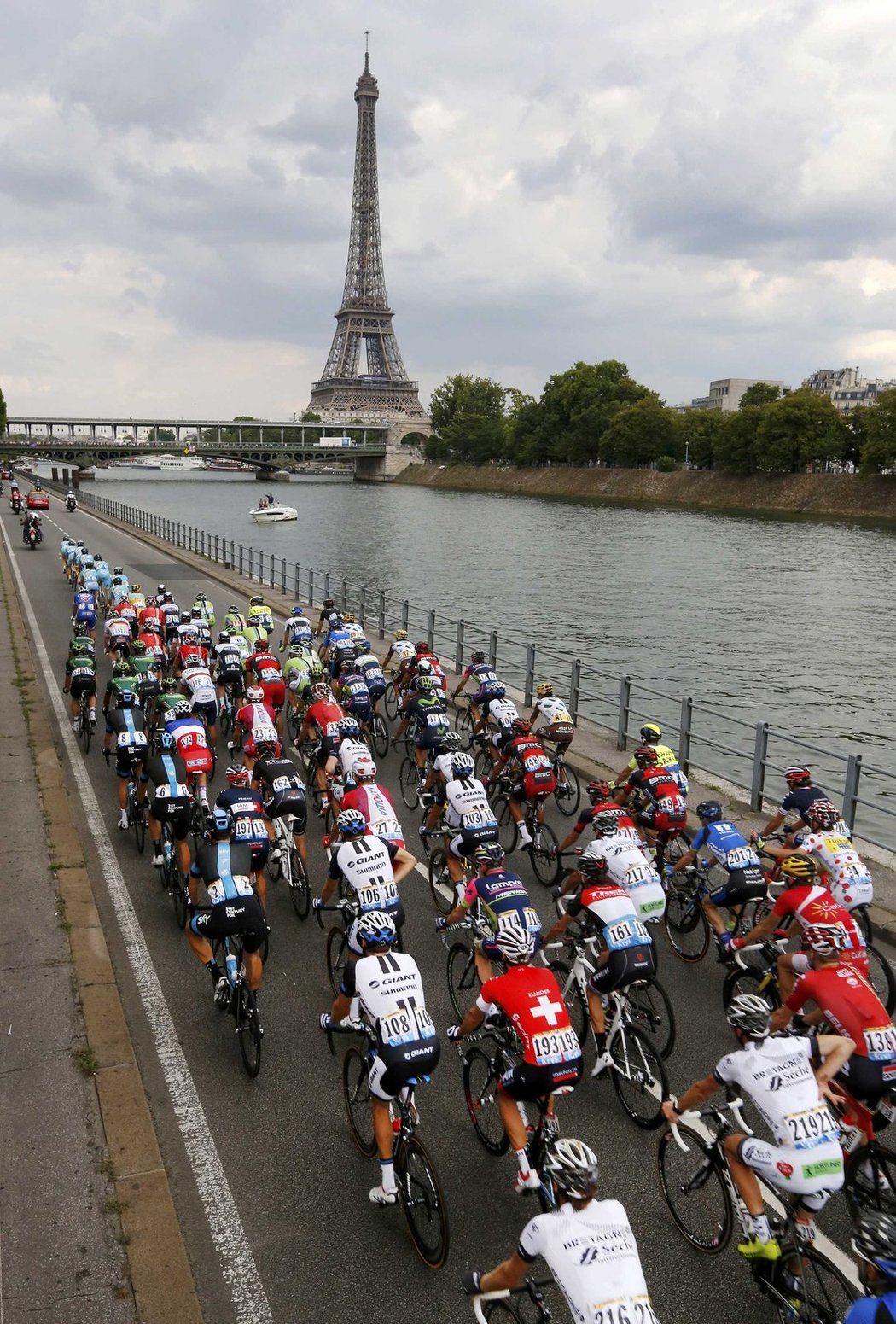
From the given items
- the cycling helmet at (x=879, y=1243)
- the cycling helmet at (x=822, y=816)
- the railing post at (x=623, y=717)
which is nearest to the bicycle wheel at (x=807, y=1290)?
the cycling helmet at (x=879, y=1243)

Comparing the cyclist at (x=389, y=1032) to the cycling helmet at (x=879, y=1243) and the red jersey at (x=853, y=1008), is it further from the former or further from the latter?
the cycling helmet at (x=879, y=1243)

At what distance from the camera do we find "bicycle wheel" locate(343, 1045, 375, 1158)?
627cm

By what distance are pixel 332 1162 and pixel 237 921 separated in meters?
1.73

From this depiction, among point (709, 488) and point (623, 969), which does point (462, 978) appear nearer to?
point (623, 969)

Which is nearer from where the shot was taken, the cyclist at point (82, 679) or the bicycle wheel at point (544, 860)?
the bicycle wheel at point (544, 860)

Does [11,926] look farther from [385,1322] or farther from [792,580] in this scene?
[792,580]

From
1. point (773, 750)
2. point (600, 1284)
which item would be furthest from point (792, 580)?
point (600, 1284)

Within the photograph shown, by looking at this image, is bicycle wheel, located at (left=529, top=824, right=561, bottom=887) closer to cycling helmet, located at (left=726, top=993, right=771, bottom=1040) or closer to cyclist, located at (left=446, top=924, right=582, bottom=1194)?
cyclist, located at (left=446, top=924, right=582, bottom=1194)

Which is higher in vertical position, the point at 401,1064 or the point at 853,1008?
the point at 853,1008

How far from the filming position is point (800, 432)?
85.7 m

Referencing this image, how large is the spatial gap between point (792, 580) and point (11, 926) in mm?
43242

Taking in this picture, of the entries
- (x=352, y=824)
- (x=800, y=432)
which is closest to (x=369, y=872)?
(x=352, y=824)

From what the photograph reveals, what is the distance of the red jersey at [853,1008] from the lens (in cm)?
564

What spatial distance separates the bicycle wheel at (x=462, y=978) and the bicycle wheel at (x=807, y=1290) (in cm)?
345
